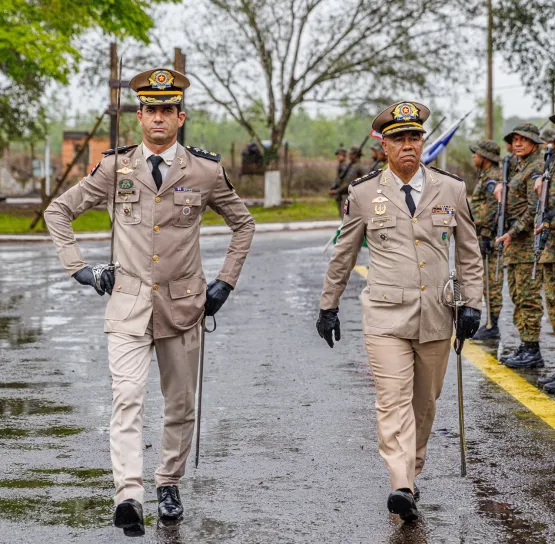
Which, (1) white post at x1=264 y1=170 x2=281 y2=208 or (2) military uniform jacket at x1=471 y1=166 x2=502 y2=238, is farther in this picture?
(1) white post at x1=264 y1=170 x2=281 y2=208

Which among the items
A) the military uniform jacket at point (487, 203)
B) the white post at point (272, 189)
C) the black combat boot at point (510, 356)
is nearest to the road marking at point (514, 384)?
the black combat boot at point (510, 356)

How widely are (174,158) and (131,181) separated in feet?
0.76

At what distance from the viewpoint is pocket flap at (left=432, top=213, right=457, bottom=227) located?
593cm

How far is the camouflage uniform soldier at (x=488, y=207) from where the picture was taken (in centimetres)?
1125

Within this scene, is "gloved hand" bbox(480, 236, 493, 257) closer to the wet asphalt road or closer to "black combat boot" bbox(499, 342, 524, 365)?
the wet asphalt road

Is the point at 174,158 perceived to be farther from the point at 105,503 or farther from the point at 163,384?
the point at 105,503

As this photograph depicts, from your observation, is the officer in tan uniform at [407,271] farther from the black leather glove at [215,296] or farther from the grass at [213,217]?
the grass at [213,217]

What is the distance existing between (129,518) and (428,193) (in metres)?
→ 2.01

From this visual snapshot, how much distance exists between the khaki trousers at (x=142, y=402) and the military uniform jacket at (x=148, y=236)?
82 millimetres

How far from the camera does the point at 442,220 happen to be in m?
5.95

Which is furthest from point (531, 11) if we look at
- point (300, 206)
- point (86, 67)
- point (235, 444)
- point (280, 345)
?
point (235, 444)

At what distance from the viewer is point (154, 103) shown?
225 inches

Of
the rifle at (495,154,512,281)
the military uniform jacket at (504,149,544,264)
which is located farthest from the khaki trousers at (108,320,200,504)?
the rifle at (495,154,512,281)

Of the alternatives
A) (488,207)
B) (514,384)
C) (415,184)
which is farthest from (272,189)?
(415,184)
